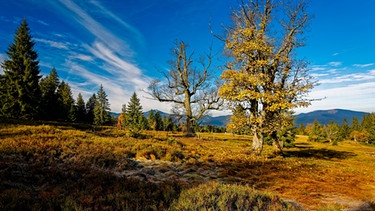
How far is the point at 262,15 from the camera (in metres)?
18.0

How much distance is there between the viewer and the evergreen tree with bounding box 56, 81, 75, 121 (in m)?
56.8

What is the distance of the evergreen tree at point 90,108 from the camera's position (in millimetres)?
75688

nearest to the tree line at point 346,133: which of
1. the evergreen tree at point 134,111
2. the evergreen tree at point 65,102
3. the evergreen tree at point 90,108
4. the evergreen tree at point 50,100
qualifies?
the evergreen tree at point 134,111

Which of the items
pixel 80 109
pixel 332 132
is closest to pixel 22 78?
pixel 80 109

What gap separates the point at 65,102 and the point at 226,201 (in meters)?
64.0

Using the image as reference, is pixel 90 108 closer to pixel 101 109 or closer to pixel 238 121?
pixel 101 109

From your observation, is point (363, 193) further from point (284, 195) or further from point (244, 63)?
point (244, 63)

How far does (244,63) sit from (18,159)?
1489 cm

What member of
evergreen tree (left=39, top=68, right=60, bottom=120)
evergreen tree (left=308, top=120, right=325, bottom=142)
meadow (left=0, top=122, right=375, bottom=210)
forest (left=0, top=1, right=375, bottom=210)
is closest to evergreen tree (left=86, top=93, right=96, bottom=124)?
evergreen tree (left=39, top=68, right=60, bottom=120)

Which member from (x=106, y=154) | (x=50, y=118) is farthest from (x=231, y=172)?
(x=50, y=118)

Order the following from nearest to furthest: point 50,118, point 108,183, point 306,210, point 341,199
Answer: point 306,210
point 341,199
point 108,183
point 50,118

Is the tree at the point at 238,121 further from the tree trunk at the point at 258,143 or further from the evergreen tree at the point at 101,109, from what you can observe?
the evergreen tree at the point at 101,109

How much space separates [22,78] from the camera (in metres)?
38.4

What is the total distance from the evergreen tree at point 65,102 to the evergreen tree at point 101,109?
47.3 feet
